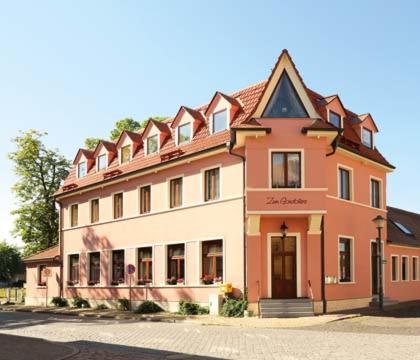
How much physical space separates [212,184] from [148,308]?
274 inches

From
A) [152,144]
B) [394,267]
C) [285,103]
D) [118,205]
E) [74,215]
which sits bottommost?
[394,267]

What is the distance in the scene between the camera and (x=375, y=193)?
31.7m

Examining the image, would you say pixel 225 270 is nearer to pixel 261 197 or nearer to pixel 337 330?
pixel 261 197

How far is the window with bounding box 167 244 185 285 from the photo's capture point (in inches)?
1136

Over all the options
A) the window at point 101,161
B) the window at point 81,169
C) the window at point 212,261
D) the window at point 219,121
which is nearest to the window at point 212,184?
the window at point 219,121

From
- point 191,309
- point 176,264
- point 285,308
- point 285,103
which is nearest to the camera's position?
point 285,308

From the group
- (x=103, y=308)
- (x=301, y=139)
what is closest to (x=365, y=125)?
(x=301, y=139)

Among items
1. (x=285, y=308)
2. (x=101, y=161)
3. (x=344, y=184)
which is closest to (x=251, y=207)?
(x=285, y=308)

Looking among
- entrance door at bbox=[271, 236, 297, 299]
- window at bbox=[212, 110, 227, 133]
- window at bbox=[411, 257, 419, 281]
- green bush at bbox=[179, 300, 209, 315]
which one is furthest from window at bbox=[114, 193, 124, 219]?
window at bbox=[411, 257, 419, 281]

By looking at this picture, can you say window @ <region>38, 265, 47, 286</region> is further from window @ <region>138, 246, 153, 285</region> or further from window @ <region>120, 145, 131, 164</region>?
window @ <region>138, 246, 153, 285</region>

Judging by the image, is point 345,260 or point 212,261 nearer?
point 212,261

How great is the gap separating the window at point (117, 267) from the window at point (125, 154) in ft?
17.2

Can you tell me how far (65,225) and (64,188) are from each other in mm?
2451

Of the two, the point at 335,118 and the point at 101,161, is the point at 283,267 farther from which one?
the point at 101,161
